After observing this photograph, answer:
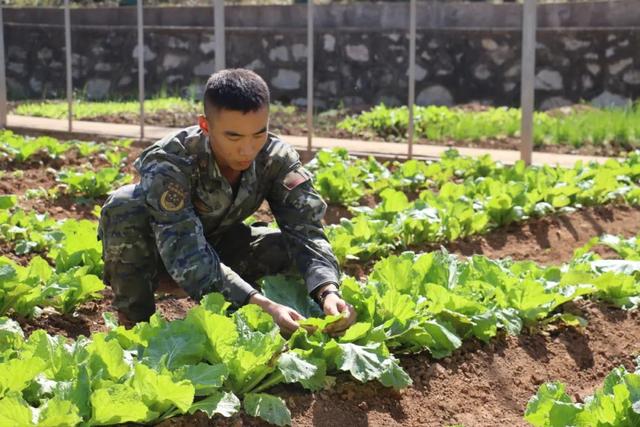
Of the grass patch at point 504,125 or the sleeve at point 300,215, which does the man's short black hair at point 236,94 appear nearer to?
the sleeve at point 300,215

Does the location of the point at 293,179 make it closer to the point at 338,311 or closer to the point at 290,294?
the point at 290,294

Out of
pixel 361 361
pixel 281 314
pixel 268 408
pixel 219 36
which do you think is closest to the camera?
pixel 268 408

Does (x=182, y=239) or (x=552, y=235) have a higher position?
(x=182, y=239)

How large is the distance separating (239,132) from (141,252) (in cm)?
67

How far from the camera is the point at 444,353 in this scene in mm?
3633

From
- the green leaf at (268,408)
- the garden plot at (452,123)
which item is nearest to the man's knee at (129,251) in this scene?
the green leaf at (268,408)

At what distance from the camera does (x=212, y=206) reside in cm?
388

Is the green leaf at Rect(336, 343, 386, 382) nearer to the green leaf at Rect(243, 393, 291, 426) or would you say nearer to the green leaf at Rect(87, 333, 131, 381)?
the green leaf at Rect(243, 393, 291, 426)

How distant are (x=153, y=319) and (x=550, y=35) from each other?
9896mm

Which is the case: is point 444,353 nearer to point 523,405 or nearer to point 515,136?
point 523,405

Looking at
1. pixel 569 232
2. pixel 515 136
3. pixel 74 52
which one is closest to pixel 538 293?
pixel 569 232

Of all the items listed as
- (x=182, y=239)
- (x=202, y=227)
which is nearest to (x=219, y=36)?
(x=202, y=227)

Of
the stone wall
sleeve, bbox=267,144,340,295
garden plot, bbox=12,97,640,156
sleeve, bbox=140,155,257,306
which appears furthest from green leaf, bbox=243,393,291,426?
the stone wall

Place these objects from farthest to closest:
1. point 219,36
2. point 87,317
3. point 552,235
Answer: point 219,36 → point 552,235 → point 87,317
